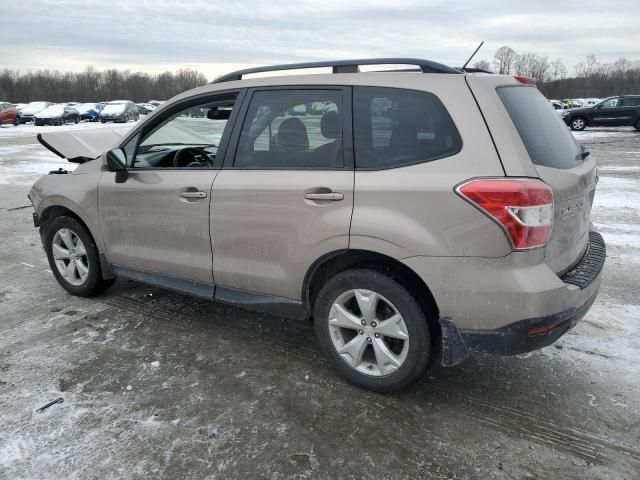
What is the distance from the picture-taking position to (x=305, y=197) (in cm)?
298

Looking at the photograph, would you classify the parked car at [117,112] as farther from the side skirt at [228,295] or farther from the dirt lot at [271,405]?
the side skirt at [228,295]

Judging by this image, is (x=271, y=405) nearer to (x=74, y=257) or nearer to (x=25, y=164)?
(x=74, y=257)

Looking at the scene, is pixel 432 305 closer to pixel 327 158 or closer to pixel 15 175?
pixel 327 158

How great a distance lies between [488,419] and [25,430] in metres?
2.49

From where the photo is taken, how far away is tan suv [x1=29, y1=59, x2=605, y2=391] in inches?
99.4

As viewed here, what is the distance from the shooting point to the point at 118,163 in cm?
381

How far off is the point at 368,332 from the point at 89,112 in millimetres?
41458

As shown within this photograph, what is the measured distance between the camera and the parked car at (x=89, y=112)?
38.7 meters

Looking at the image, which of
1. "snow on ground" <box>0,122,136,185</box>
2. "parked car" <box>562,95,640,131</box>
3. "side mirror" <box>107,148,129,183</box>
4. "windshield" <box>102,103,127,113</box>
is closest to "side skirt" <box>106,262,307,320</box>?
"side mirror" <box>107,148,129,183</box>

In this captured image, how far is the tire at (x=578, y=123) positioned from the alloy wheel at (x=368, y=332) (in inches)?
1090

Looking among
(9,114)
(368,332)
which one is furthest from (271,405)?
(9,114)


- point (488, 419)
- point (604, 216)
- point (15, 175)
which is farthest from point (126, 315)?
point (15, 175)

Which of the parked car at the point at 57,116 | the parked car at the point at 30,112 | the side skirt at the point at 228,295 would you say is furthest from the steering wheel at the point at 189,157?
the parked car at the point at 30,112

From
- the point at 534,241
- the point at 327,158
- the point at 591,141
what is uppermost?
the point at 327,158
